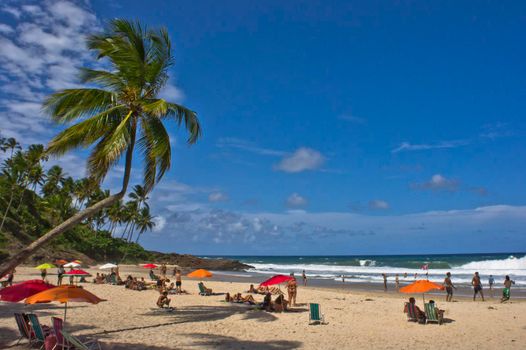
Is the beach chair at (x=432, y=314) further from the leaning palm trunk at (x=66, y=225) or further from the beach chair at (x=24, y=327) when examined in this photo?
the beach chair at (x=24, y=327)

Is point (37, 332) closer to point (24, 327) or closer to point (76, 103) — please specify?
point (24, 327)

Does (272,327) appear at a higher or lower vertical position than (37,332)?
lower

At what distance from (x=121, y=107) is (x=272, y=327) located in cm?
767

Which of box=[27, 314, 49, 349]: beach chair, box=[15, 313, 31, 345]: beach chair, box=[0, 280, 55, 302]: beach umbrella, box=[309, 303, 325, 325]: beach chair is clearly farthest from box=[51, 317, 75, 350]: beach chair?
box=[309, 303, 325, 325]: beach chair

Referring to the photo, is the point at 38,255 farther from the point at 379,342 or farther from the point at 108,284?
the point at 379,342

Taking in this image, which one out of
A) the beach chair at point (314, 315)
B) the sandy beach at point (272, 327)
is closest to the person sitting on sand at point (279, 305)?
the sandy beach at point (272, 327)

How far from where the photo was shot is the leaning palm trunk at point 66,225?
7.00 metres

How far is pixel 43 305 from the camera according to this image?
623 inches

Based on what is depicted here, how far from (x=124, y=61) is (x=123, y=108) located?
1126 mm

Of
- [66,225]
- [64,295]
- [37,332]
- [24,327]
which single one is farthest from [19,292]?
[66,225]

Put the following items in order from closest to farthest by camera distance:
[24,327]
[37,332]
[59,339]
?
1. [59,339]
2. [37,332]
3. [24,327]

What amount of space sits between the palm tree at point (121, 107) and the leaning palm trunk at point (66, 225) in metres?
0.02

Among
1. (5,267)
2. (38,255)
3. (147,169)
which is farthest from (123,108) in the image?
(38,255)

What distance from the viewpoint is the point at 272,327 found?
1309cm
